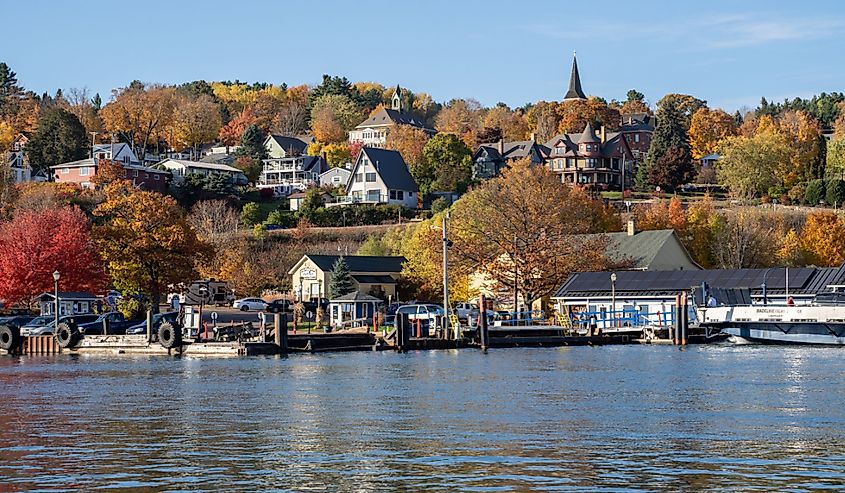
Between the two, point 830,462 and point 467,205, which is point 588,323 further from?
point 830,462

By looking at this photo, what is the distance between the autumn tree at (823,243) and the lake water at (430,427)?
49.0 metres

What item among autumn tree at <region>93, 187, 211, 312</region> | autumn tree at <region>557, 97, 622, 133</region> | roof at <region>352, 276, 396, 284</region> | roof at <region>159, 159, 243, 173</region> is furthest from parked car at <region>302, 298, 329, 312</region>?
autumn tree at <region>557, 97, 622, 133</region>

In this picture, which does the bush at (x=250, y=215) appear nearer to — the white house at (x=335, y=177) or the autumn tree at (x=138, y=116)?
the white house at (x=335, y=177)

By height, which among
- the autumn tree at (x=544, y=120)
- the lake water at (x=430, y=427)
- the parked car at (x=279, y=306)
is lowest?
the lake water at (x=430, y=427)

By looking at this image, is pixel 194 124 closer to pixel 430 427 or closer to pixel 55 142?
pixel 55 142

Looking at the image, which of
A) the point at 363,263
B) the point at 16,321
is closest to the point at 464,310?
the point at 363,263

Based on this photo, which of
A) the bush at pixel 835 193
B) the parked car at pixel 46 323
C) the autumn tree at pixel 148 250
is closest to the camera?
the parked car at pixel 46 323

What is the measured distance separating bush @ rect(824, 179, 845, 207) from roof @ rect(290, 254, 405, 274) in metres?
50.1

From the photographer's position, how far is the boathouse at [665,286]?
244ft

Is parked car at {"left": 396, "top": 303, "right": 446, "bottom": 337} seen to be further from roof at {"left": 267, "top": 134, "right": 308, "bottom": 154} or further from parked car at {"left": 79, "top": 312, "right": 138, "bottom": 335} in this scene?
roof at {"left": 267, "top": 134, "right": 308, "bottom": 154}

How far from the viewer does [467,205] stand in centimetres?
9369

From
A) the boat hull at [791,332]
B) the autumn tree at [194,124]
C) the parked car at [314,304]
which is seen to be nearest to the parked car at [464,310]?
the parked car at [314,304]

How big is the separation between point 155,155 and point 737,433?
153 meters

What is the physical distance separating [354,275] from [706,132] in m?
87.6
